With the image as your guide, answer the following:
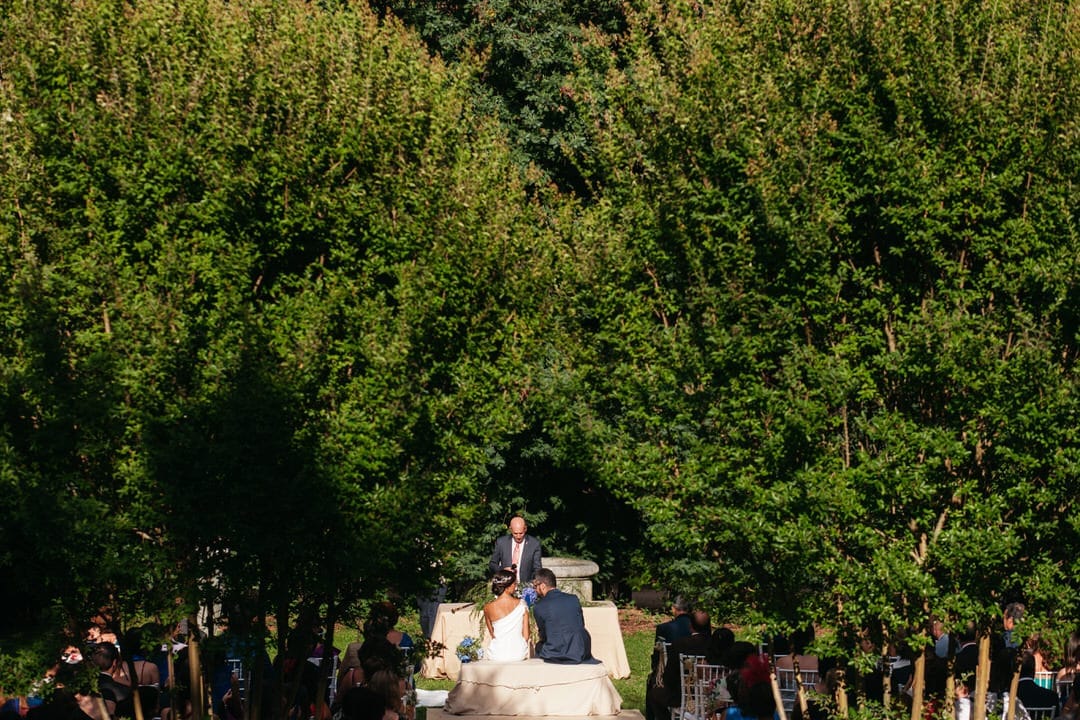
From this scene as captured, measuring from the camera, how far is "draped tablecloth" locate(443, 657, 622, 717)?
1053 centimetres

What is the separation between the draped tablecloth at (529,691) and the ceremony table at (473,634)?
17.5 ft


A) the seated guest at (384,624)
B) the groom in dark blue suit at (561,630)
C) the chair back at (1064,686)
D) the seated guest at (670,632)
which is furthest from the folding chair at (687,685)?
the chair back at (1064,686)

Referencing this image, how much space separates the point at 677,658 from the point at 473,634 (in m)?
5.09

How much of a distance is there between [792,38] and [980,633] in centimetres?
419

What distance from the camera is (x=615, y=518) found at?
24188mm

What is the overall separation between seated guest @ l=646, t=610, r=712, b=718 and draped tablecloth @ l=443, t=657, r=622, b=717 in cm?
90

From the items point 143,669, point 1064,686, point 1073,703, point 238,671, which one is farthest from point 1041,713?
point 143,669

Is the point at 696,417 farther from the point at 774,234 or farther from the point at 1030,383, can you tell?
the point at 1030,383

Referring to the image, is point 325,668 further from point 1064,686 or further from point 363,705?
point 1064,686

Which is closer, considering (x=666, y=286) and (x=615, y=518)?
(x=666, y=286)

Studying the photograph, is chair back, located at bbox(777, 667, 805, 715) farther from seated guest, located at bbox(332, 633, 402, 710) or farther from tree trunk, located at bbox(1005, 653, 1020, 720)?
seated guest, located at bbox(332, 633, 402, 710)

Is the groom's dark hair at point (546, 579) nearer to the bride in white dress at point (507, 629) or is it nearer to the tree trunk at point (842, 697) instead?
the bride in white dress at point (507, 629)

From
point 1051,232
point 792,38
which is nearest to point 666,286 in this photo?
point 792,38

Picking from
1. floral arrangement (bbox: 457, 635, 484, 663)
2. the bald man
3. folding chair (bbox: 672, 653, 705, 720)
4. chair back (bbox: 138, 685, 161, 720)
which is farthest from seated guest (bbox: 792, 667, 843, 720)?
chair back (bbox: 138, 685, 161, 720)
